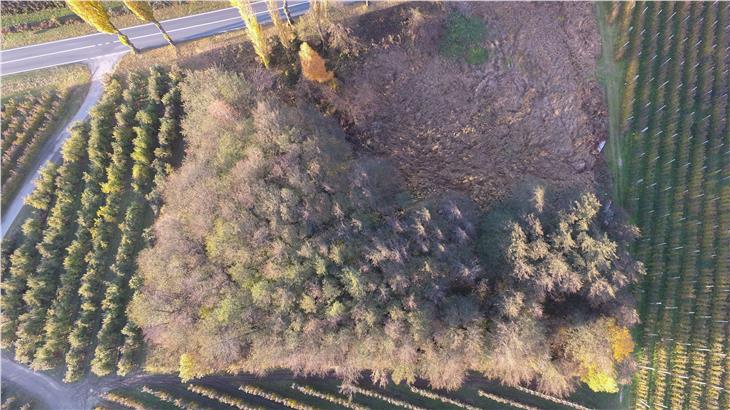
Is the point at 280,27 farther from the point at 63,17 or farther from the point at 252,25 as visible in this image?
the point at 63,17

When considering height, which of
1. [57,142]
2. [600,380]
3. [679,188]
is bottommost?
[600,380]

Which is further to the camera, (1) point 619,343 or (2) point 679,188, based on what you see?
(2) point 679,188

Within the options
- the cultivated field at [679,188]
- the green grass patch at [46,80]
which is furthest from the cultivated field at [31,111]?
the cultivated field at [679,188]

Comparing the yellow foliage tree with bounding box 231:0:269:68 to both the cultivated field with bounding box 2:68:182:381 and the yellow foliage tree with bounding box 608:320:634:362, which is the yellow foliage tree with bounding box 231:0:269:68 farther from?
the yellow foliage tree with bounding box 608:320:634:362

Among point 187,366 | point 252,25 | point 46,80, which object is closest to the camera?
point 187,366

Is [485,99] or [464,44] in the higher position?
[464,44]

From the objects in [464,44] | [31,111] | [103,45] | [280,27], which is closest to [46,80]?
[31,111]

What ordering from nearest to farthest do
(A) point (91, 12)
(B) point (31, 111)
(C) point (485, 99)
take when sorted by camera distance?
(A) point (91, 12)
(B) point (31, 111)
(C) point (485, 99)
